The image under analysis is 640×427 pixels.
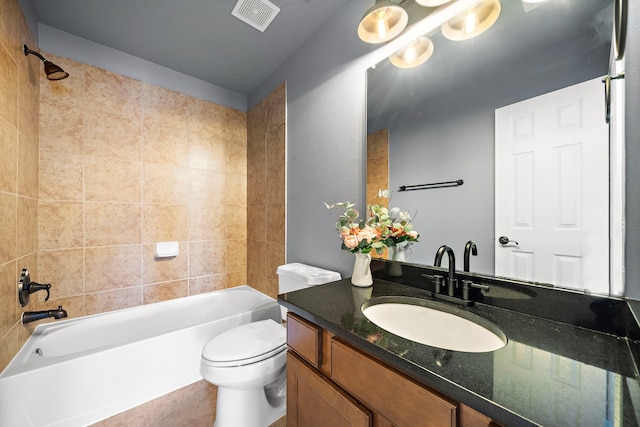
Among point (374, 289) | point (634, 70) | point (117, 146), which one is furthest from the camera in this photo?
point (117, 146)

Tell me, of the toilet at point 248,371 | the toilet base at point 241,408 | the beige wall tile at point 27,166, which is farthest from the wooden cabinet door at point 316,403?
the beige wall tile at point 27,166

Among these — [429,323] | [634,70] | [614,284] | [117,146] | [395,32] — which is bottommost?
[429,323]

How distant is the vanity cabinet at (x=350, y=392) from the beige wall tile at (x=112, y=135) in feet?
6.83

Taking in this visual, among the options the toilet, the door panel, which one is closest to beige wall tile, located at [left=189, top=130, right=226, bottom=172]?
the toilet

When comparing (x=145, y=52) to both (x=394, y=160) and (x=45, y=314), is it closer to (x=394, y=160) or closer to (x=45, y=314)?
(x=45, y=314)

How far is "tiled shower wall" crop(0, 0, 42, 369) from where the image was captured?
49.6 inches

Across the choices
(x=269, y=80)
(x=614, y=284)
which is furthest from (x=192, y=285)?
(x=614, y=284)

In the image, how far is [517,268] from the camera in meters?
0.89

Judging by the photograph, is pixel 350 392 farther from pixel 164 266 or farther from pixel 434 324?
pixel 164 266

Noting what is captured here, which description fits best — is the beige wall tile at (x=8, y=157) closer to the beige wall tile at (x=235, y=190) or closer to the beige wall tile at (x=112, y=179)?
the beige wall tile at (x=112, y=179)

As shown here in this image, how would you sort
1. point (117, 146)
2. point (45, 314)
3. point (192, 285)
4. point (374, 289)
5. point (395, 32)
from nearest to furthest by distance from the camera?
point (374, 289) < point (395, 32) < point (45, 314) < point (117, 146) < point (192, 285)

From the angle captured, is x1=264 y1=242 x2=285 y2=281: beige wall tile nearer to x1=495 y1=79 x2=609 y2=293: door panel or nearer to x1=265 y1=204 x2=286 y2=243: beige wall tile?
x1=265 y1=204 x2=286 y2=243: beige wall tile

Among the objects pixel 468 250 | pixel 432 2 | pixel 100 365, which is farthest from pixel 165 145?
pixel 468 250

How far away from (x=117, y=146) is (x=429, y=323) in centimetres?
255
